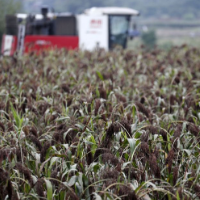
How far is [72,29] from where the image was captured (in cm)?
1859

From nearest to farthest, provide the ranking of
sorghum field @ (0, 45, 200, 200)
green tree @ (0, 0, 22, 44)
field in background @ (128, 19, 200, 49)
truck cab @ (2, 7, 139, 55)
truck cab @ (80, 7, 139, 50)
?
sorghum field @ (0, 45, 200, 200) → truck cab @ (2, 7, 139, 55) → truck cab @ (80, 7, 139, 50) → green tree @ (0, 0, 22, 44) → field in background @ (128, 19, 200, 49)

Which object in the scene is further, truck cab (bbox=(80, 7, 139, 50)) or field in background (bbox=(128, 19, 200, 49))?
field in background (bbox=(128, 19, 200, 49))

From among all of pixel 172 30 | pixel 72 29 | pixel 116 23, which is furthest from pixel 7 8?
pixel 172 30

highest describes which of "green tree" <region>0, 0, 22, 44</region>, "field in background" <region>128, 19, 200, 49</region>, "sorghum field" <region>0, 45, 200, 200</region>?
"green tree" <region>0, 0, 22, 44</region>

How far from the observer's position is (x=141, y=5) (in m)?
113

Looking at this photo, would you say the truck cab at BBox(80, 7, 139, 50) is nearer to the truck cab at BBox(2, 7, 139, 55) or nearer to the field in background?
the truck cab at BBox(2, 7, 139, 55)

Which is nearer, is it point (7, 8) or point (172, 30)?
point (7, 8)

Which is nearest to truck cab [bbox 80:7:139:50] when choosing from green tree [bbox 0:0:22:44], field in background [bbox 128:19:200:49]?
green tree [bbox 0:0:22:44]

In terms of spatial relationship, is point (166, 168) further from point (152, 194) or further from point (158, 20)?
Result: point (158, 20)

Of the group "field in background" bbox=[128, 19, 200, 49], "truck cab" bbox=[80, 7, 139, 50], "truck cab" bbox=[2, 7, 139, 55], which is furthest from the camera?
"field in background" bbox=[128, 19, 200, 49]

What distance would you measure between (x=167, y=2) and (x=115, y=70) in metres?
114

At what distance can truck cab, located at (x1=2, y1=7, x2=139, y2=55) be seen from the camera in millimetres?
16547

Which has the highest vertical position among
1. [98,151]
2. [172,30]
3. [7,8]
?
[7,8]

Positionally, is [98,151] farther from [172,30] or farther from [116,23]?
[172,30]
